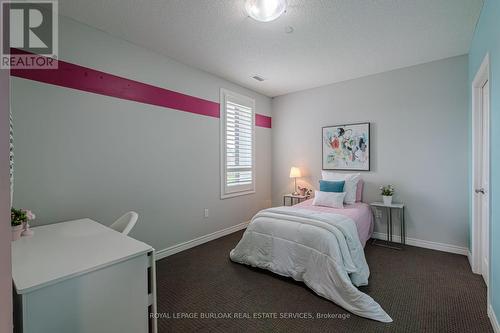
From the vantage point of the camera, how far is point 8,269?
21.9 inches

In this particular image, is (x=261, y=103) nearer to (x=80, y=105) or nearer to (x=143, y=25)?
(x=143, y=25)

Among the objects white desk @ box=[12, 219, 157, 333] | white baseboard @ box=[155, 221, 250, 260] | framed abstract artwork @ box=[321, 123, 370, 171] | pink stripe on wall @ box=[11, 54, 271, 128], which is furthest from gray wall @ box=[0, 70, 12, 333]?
framed abstract artwork @ box=[321, 123, 370, 171]

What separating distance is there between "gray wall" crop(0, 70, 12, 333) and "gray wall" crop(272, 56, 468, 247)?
13.5ft

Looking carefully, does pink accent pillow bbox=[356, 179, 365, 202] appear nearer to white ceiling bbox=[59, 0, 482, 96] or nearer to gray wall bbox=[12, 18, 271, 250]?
white ceiling bbox=[59, 0, 482, 96]

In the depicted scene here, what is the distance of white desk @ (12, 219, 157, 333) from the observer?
105cm

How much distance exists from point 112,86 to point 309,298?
3.04 m

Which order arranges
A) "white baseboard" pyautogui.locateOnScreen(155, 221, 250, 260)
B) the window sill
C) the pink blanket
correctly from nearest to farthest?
the pink blanket, "white baseboard" pyautogui.locateOnScreen(155, 221, 250, 260), the window sill

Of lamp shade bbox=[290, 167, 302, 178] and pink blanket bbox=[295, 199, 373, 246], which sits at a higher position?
lamp shade bbox=[290, 167, 302, 178]

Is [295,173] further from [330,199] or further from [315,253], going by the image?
[315,253]

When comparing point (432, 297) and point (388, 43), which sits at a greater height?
point (388, 43)

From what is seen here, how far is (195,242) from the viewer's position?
3.46m

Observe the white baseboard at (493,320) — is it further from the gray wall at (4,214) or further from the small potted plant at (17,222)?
the small potted plant at (17,222)

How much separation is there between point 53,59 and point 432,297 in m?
4.21

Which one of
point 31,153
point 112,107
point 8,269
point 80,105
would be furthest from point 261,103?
point 8,269
